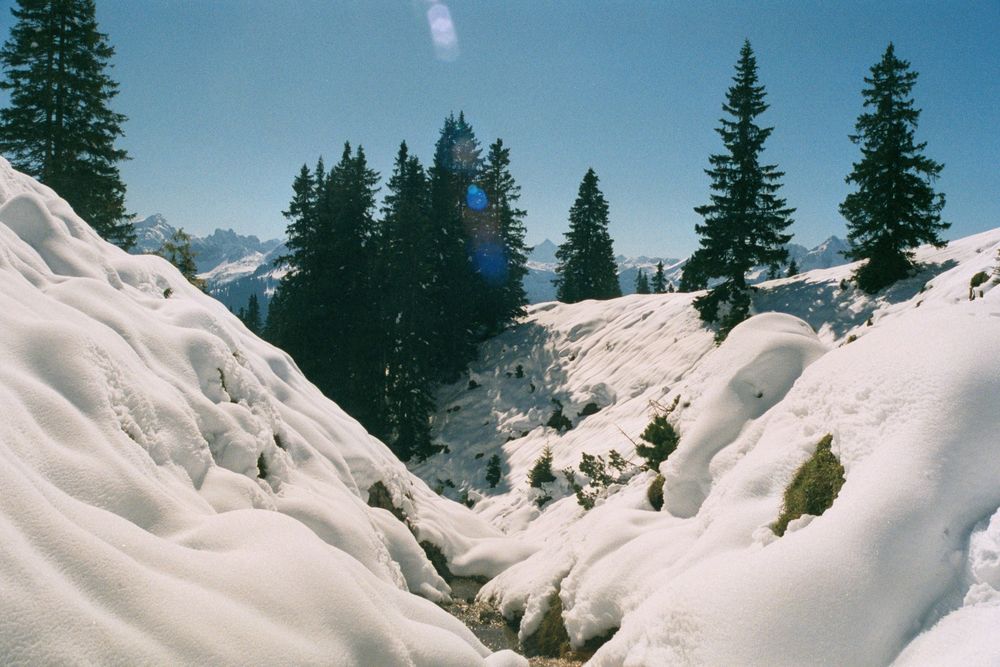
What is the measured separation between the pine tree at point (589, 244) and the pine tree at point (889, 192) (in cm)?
2354

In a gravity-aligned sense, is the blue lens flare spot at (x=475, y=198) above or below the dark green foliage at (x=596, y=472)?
above

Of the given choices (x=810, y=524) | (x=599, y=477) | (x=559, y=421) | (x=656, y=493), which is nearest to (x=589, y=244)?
(x=559, y=421)

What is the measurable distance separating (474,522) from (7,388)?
12526 millimetres

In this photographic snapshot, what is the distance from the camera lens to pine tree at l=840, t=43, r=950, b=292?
1920cm

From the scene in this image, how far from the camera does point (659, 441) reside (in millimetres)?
10422

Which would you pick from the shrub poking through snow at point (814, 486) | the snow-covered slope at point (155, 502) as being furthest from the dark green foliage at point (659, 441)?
the snow-covered slope at point (155, 502)

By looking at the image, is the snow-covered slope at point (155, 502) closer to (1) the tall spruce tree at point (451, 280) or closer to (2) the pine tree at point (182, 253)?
(2) the pine tree at point (182, 253)

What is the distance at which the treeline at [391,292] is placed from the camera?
28688 millimetres

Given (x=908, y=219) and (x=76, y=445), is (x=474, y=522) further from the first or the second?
(x=908, y=219)

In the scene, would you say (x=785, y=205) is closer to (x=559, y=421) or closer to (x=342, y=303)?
(x=559, y=421)

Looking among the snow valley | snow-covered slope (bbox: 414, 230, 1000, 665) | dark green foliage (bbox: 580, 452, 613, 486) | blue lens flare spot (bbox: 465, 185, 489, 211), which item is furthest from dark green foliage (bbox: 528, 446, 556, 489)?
blue lens flare spot (bbox: 465, 185, 489, 211)

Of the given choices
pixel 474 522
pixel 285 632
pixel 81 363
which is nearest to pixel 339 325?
pixel 474 522

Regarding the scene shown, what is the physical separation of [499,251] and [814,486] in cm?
3317

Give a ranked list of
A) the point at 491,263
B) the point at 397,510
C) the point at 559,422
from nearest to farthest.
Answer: the point at 397,510 → the point at 559,422 → the point at 491,263
